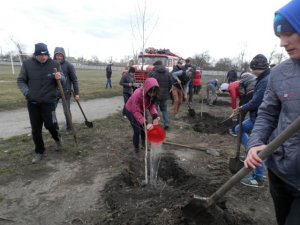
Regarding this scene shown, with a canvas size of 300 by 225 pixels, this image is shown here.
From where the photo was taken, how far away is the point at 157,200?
13.0ft

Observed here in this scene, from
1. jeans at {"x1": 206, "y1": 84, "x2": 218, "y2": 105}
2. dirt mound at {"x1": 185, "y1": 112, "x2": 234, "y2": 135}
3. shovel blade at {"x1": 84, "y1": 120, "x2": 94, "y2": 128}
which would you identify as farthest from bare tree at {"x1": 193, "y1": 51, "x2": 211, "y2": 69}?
shovel blade at {"x1": 84, "y1": 120, "x2": 94, "y2": 128}

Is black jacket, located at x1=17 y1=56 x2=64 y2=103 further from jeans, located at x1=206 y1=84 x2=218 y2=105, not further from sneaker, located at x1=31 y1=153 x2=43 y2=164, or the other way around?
jeans, located at x1=206 y1=84 x2=218 y2=105

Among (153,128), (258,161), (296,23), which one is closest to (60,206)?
(153,128)

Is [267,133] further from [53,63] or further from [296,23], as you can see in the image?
[53,63]

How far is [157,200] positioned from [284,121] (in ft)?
7.98

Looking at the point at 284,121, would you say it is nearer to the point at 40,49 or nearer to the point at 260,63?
the point at 260,63

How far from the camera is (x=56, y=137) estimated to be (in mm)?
6047

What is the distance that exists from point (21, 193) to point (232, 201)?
2989 mm

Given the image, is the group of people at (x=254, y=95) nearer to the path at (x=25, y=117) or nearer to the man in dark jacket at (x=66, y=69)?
the man in dark jacket at (x=66, y=69)

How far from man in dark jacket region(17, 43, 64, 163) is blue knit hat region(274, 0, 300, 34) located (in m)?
4.37

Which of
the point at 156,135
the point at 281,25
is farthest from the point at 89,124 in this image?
the point at 281,25

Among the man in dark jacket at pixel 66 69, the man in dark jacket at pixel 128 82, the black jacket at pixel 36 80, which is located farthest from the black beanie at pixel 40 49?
the man in dark jacket at pixel 128 82

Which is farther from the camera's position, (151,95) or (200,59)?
(200,59)

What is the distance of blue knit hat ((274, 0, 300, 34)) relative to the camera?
1.70 m
